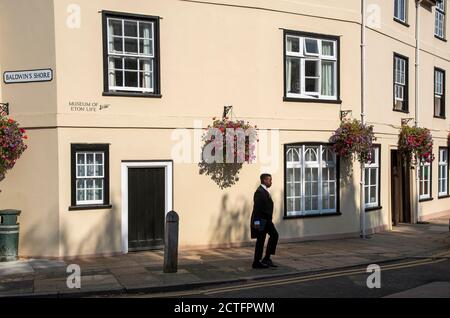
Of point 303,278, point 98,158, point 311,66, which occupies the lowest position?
point 303,278

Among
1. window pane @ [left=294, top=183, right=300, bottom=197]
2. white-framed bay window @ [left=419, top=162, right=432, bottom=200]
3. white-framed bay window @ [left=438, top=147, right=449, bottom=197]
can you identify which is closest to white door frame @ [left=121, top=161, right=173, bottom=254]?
window pane @ [left=294, top=183, right=300, bottom=197]

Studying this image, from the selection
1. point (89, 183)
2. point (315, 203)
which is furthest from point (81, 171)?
point (315, 203)

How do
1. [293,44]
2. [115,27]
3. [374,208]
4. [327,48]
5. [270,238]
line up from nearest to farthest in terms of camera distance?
[270,238] → [115,27] → [293,44] → [327,48] → [374,208]

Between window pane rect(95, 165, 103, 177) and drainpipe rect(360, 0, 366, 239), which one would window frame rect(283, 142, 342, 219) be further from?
window pane rect(95, 165, 103, 177)

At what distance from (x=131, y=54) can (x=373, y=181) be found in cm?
838

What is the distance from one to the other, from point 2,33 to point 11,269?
5373 mm

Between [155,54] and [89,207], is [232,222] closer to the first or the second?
[89,207]

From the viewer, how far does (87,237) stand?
11.8m

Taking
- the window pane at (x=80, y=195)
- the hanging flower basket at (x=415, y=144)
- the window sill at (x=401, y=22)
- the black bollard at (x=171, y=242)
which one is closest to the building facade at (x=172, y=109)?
the window pane at (x=80, y=195)

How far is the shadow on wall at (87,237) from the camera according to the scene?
11.6 m

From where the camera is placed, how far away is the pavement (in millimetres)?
8984

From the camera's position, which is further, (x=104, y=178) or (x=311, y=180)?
(x=311, y=180)

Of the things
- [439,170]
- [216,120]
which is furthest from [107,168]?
[439,170]

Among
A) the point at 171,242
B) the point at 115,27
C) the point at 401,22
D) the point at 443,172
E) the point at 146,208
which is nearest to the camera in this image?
the point at 171,242
